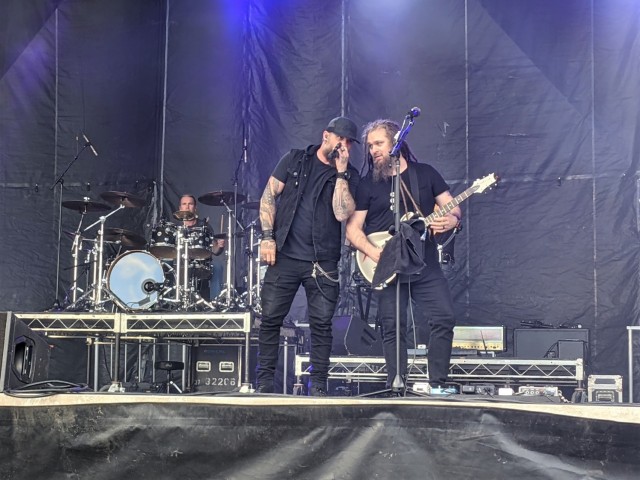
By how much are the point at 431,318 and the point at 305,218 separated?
0.99 metres

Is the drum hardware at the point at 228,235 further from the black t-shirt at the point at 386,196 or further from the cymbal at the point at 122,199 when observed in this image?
the black t-shirt at the point at 386,196

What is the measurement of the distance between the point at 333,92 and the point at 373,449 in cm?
591

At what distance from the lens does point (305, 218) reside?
178 inches

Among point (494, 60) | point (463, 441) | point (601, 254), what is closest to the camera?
point (463, 441)

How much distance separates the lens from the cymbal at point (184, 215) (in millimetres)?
7598

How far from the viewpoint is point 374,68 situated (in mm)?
7805

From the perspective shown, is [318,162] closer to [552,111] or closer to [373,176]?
[373,176]

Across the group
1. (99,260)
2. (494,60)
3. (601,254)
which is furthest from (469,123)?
(99,260)

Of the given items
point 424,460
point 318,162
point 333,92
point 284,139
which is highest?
point 333,92

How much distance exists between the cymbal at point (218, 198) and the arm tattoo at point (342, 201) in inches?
123

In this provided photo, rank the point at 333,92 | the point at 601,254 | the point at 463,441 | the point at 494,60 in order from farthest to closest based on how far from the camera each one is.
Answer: the point at 333,92 < the point at 494,60 < the point at 601,254 < the point at 463,441

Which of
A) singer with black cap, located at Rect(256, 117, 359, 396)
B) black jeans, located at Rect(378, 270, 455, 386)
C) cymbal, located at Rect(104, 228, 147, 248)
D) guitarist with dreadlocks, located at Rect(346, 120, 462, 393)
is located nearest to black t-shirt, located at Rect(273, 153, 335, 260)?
Answer: singer with black cap, located at Rect(256, 117, 359, 396)

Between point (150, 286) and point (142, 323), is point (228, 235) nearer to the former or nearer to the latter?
point (150, 286)

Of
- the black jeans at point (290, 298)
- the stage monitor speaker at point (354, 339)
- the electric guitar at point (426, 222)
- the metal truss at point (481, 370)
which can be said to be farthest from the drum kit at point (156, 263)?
the black jeans at point (290, 298)
